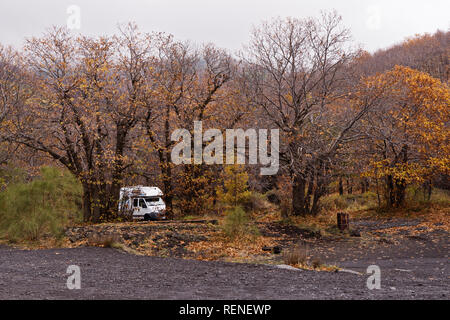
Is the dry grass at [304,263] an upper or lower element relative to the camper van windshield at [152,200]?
lower

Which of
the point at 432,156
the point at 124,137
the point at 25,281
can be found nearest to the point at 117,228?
the point at 124,137

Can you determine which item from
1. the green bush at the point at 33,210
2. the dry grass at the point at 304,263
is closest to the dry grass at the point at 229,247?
the dry grass at the point at 304,263

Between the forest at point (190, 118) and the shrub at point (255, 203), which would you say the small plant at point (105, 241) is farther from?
the shrub at point (255, 203)

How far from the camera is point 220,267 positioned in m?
9.90

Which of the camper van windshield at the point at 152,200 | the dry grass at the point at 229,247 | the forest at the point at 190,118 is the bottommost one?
the dry grass at the point at 229,247

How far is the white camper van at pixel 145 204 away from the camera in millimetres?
19544

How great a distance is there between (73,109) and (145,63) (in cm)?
386

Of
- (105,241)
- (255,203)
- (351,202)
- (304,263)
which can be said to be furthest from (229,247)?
(351,202)

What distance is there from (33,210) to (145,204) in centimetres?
850

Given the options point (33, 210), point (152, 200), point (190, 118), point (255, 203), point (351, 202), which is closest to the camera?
point (33, 210)

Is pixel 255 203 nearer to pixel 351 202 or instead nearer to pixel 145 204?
pixel 145 204

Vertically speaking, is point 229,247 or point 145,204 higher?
point 145,204

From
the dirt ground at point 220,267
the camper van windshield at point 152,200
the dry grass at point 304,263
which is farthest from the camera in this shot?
the camper van windshield at point 152,200

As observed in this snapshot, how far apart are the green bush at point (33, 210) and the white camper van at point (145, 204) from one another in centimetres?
462
